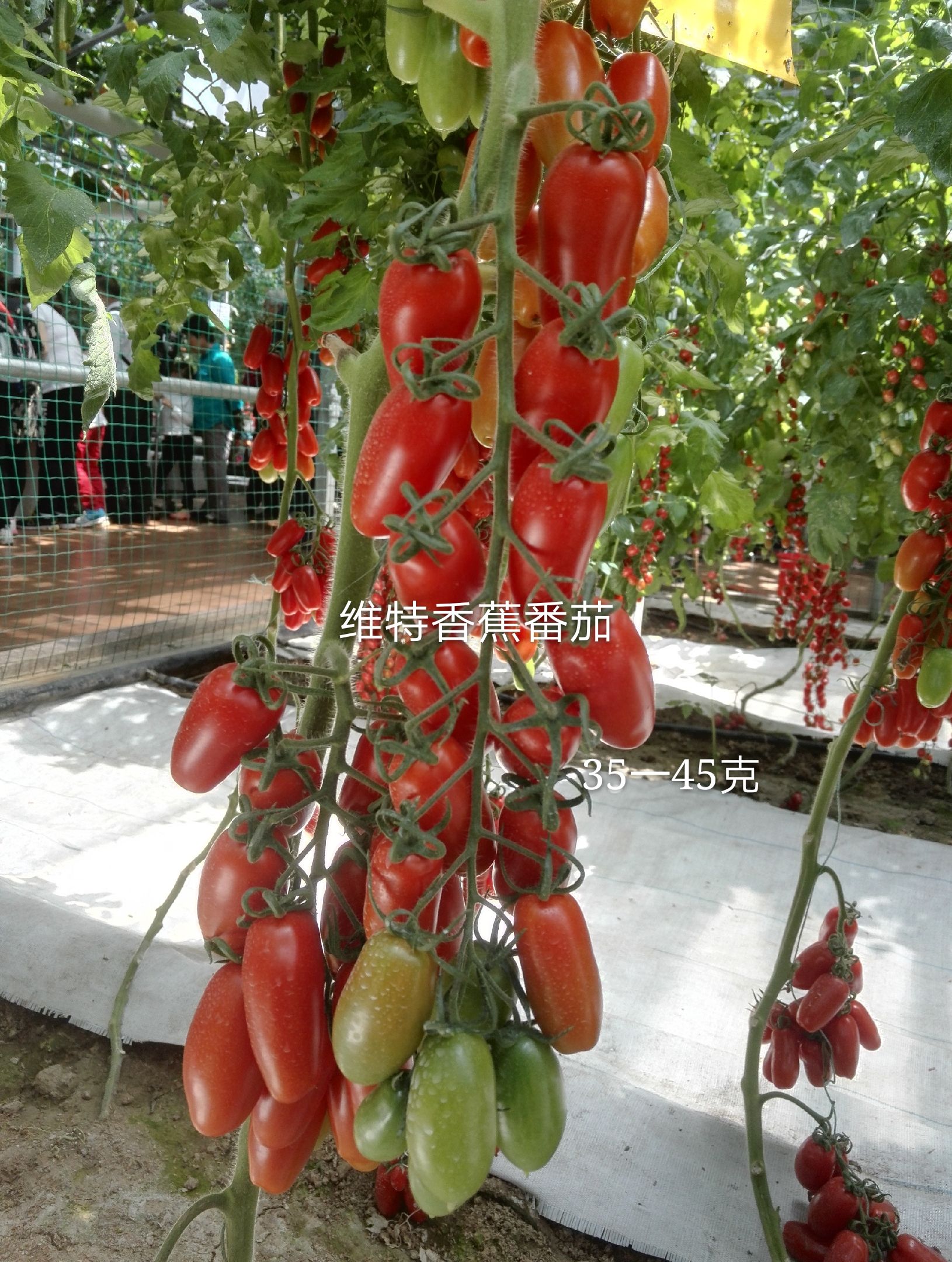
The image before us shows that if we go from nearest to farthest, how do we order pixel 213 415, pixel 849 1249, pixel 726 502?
1. pixel 849 1249
2. pixel 726 502
3. pixel 213 415

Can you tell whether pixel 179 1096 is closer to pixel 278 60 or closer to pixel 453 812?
pixel 453 812

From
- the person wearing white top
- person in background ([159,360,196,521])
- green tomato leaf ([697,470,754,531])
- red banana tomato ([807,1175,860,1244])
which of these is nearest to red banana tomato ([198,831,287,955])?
red banana tomato ([807,1175,860,1244])

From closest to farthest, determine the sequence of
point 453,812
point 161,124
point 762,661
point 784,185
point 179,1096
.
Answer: point 453,812 → point 161,124 → point 179,1096 → point 784,185 → point 762,661

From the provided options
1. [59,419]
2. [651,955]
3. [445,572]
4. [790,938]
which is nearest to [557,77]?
[445,572]

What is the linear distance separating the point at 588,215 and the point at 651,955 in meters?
1.62

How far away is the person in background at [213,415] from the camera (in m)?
3.58

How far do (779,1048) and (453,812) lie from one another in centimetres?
101

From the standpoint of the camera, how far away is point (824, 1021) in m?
1.25

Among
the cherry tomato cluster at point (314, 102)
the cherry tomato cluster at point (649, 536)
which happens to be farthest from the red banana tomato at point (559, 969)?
the cherry tomato cluster at point (649, 536)

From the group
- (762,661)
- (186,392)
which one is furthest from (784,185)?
(762,661)

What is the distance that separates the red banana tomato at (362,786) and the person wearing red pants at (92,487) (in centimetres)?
340

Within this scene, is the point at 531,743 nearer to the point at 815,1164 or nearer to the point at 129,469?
the point at 815,1164

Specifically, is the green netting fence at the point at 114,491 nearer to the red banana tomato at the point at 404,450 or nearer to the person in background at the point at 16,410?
the person in background at the point at 16,410

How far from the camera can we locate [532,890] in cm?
51
